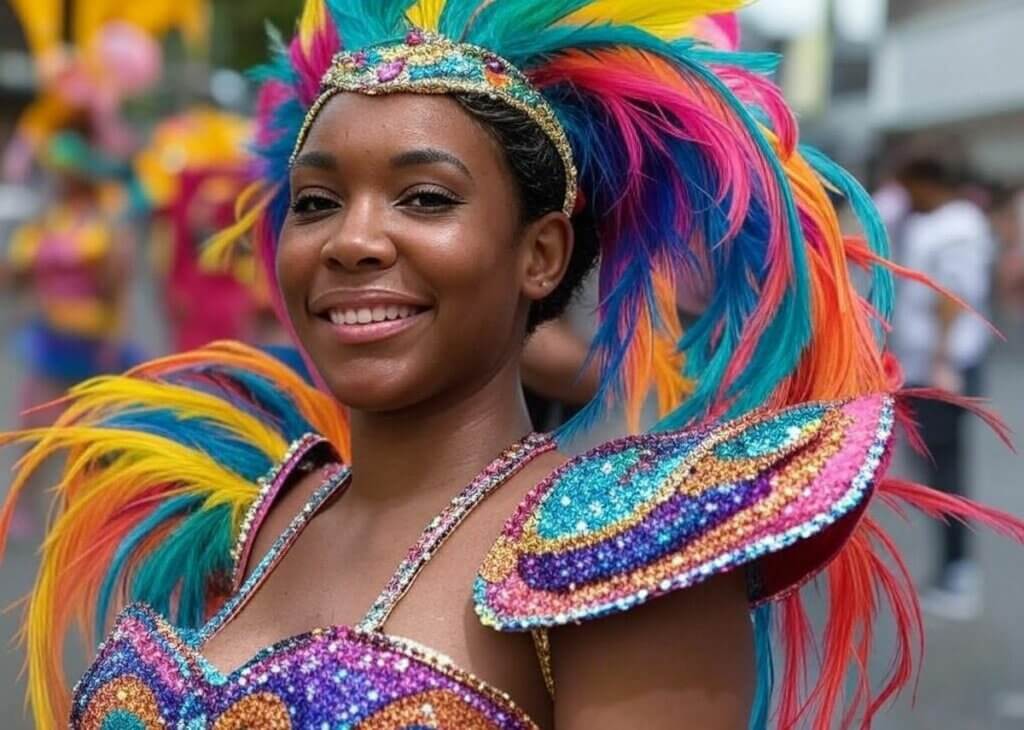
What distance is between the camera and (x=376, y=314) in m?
1.66

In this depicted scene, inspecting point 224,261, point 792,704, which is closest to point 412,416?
point 792,704

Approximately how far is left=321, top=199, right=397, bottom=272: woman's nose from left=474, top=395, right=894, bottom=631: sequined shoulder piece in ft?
0.94

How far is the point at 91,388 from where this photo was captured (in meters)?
2.22

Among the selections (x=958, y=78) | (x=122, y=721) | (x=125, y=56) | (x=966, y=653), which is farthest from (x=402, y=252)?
(x=958, y=78)

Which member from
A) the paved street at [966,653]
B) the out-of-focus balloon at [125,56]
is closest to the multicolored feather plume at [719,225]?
the paved street at [966,653]

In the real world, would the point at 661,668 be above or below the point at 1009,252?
above

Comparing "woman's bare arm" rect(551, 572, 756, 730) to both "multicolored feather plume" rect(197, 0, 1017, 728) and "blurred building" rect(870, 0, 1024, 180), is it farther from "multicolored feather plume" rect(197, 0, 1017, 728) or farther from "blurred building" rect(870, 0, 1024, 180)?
"blurred building" rect(870, 0, 1024, 180)

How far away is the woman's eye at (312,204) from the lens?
1.73 meters

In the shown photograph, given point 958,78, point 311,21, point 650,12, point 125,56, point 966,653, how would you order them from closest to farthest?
point 650,12, point 311,21, point 966,653, point 125,56, point 958,78

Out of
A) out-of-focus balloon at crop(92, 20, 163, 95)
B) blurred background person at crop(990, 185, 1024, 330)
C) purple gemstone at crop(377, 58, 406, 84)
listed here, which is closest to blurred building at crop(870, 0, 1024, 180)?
blurred background person at crop(990, 185, 1024, 330)

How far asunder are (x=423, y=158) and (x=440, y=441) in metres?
0.30

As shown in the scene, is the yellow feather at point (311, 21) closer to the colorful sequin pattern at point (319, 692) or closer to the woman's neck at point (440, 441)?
the woman's neck at point (440, 441)

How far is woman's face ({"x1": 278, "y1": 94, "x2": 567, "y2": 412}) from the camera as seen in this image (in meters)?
1.65

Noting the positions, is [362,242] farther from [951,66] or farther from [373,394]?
[951,66]
